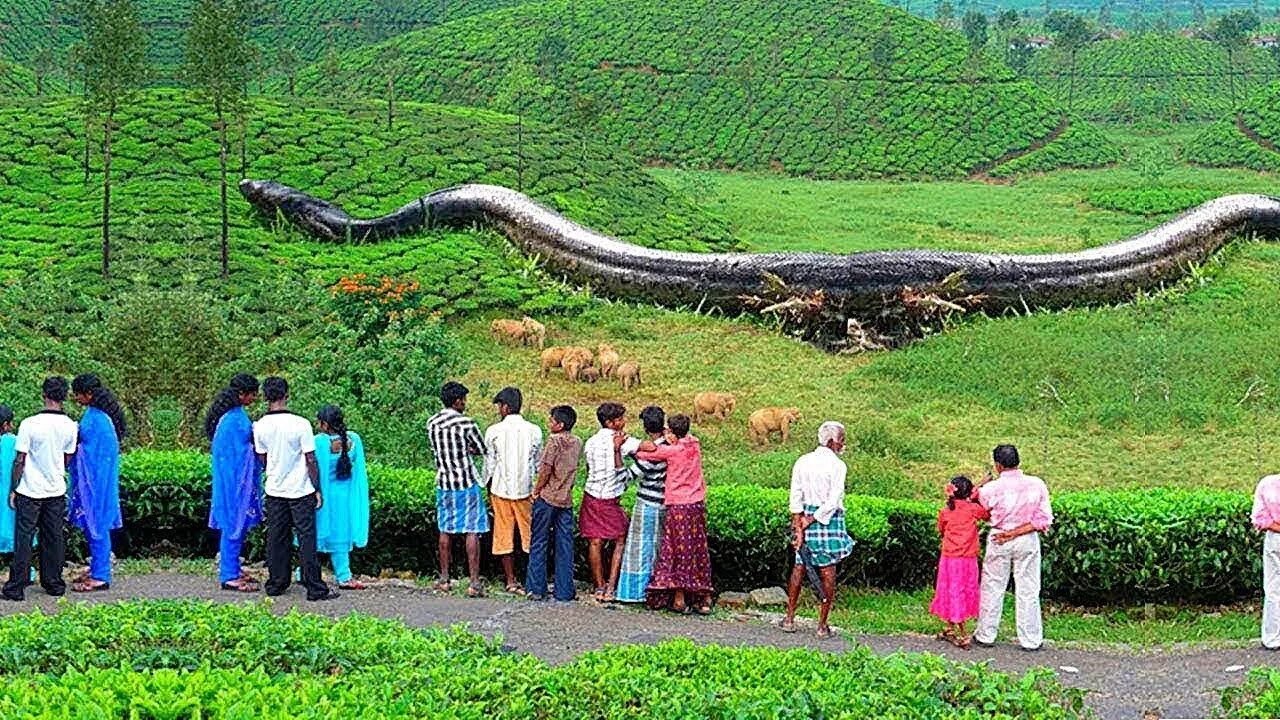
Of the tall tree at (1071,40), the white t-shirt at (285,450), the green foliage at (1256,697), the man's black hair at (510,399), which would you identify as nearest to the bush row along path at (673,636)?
the green foliage at (1256,697)

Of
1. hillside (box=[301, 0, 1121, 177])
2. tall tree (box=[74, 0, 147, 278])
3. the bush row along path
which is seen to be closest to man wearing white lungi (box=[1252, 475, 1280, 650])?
the bush row along path

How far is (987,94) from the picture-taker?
40.5 m

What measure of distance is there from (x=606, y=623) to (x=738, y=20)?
37850 mm

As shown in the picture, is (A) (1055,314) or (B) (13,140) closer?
(A) (1055,314)

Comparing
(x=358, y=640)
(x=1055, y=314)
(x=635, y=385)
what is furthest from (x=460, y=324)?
(x=358, y=640)

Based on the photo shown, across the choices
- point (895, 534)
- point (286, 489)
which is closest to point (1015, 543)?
point (895, 534)

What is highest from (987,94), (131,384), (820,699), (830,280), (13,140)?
(987,94)

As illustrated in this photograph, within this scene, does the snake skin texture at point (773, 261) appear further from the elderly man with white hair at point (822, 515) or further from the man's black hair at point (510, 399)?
the elderly man with white hair at point (822, 515)

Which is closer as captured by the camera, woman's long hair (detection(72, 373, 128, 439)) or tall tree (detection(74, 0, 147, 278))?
woman's long hair (detection(72, 373, 128, 439))

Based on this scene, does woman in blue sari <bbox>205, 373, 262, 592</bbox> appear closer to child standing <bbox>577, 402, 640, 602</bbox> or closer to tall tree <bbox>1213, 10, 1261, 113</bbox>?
child standing <bbox>577, 402, 640, 602</bbox>

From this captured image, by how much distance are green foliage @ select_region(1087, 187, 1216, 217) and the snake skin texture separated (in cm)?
548

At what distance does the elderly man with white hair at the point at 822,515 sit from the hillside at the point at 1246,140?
98.1 ft

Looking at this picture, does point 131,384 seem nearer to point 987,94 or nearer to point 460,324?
point 460,324

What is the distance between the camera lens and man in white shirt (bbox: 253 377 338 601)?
9242mm
